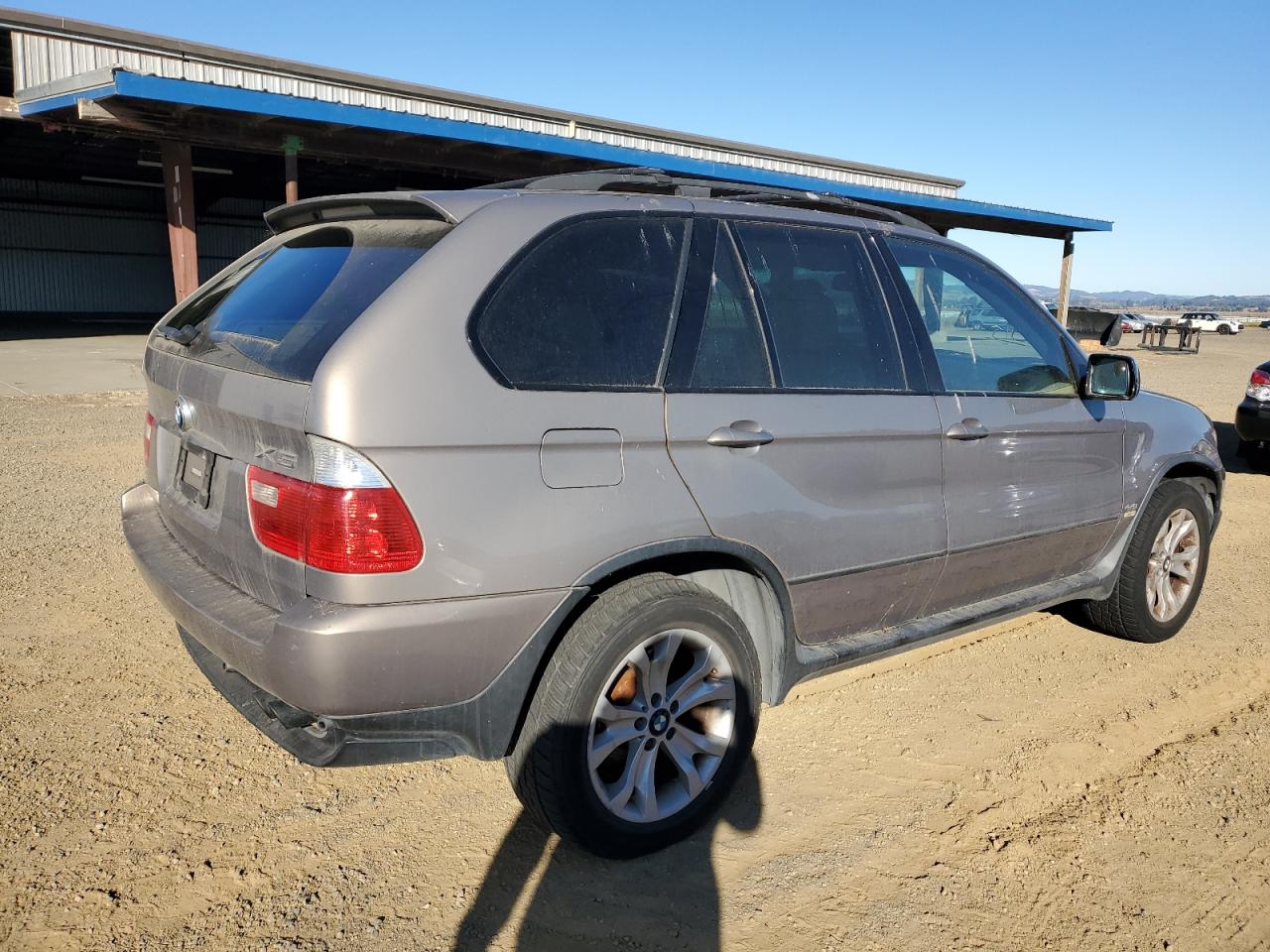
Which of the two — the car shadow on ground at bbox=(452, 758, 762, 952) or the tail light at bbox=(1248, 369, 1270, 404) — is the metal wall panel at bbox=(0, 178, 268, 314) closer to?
the tail light at bbox=(1248, 369, 1270, 404)

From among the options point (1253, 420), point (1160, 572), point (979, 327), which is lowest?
point (1160, 572)

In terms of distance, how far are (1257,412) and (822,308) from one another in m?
7.48

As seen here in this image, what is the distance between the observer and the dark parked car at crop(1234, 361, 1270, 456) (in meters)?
8.79

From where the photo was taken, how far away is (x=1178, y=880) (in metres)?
2.79

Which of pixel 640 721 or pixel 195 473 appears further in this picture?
pixel 195 473

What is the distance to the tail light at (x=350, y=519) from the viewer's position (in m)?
2.26

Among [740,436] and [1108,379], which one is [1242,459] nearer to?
[1108,379]

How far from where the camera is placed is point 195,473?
2.84 m

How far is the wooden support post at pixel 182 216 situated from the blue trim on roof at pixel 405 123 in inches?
64.5

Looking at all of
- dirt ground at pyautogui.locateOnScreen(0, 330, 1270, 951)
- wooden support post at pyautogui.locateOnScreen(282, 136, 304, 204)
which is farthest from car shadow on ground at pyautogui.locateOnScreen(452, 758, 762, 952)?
wooden support post at pyautogui.locateOnScreen(282, 136, 304, 204)

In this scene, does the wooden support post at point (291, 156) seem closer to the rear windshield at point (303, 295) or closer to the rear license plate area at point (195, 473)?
the rear windshield at point (303, 295)

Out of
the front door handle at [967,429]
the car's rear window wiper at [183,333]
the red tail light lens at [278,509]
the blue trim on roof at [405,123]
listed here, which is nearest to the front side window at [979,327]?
the front door handle at [967,429]

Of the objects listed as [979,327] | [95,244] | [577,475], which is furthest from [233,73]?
[95,244]

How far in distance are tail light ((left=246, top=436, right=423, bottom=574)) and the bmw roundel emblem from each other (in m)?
0.73
